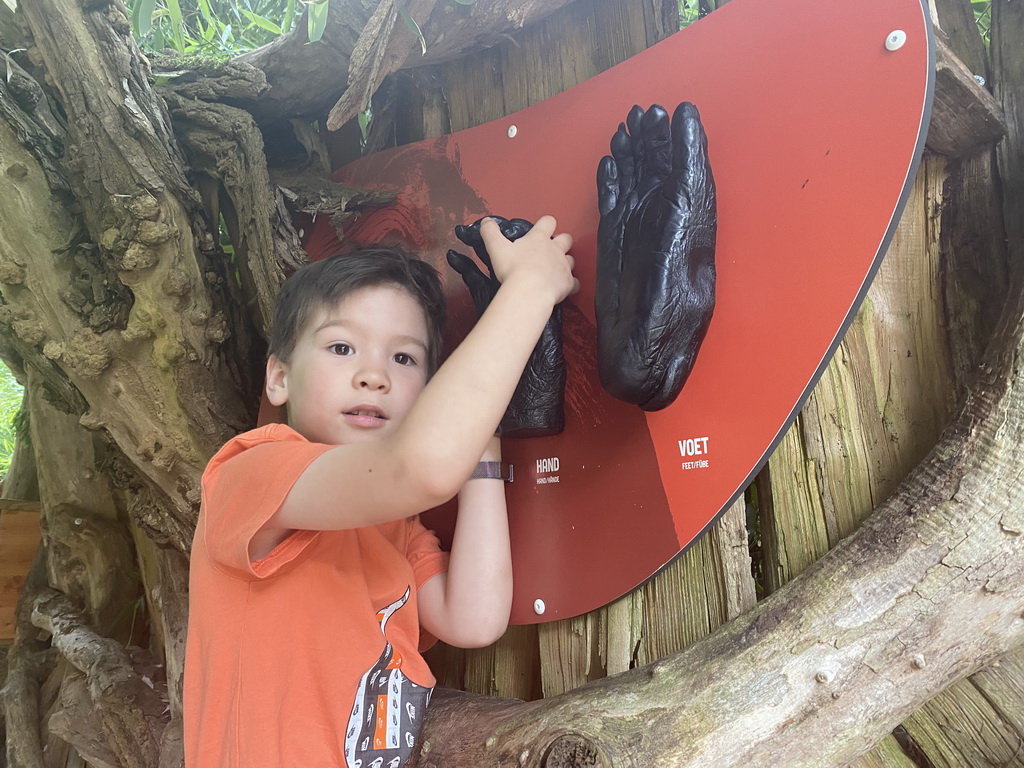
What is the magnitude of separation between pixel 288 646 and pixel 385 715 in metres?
0.17

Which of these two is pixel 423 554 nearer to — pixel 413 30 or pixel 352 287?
pixel 352 287

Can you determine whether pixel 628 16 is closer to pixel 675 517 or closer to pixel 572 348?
pixel 572 348

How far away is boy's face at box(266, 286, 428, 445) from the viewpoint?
103 cm

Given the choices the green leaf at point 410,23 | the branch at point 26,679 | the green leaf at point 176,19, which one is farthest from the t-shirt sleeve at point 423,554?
the branch at point 26,679

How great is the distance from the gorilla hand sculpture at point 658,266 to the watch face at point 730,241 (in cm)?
3

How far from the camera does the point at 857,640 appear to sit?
748 millimetres

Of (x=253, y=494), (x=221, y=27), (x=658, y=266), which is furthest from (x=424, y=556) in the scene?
(x=221, y=27)

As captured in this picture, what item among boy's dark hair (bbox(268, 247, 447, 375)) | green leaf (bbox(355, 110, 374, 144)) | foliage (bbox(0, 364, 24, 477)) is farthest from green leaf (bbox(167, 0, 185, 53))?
foliage (bbox(0, 364, 24, 477))

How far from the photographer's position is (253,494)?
87 centimetres

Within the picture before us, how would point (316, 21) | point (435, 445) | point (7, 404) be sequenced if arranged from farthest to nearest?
point (7, 404), point (316, 21), point (435, 445)

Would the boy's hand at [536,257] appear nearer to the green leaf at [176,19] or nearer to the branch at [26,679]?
the green leaf at [176,19]

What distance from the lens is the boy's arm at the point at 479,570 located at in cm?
105

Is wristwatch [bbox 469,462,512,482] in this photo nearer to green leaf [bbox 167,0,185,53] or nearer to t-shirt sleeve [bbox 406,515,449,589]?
t-shirt sleeve [bbox 406,515,449,589]

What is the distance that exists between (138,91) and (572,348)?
965mm
